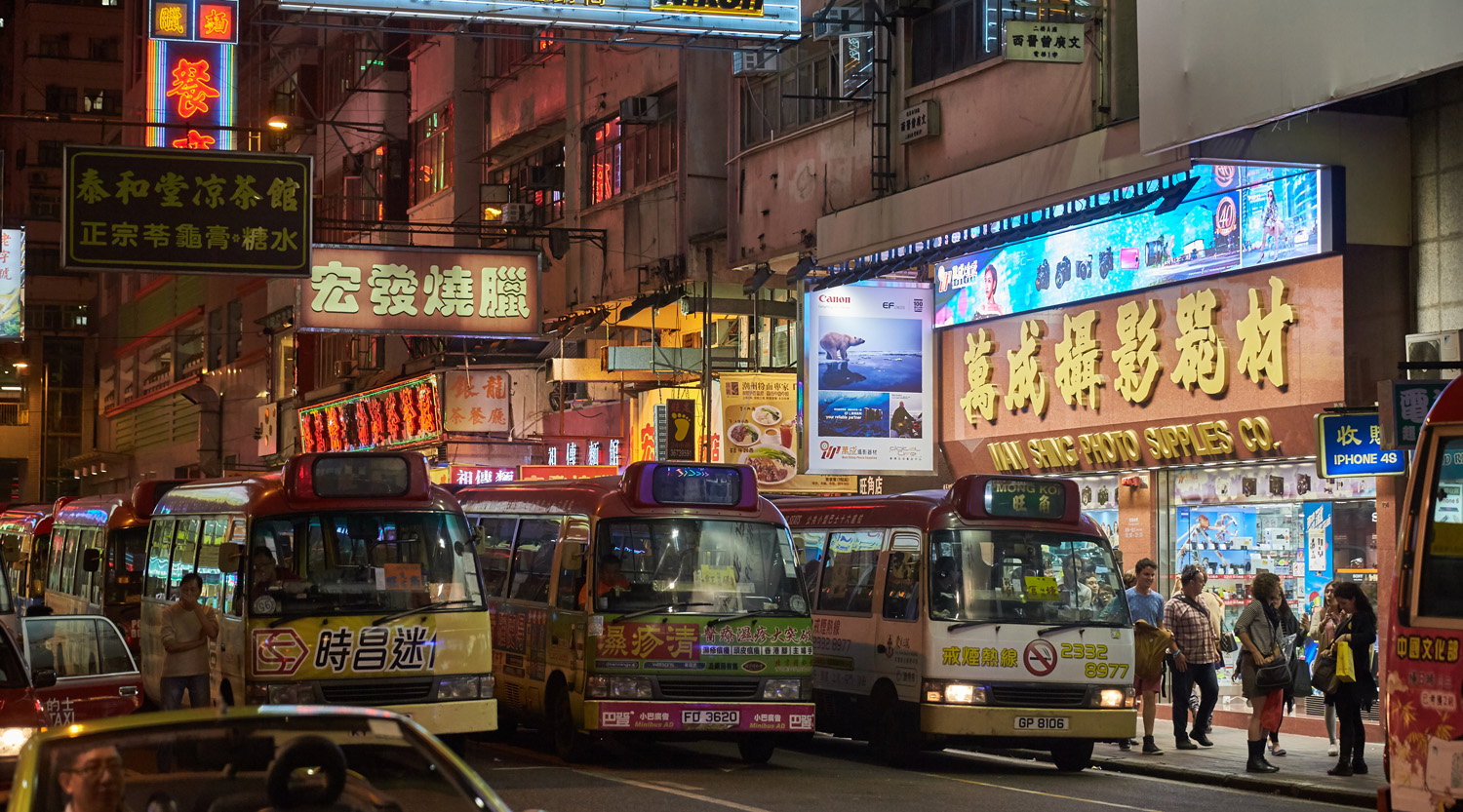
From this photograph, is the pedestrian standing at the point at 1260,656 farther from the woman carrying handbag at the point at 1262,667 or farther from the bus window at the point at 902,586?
the bus window at the point at 902,586

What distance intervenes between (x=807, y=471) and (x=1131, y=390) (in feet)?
18.9

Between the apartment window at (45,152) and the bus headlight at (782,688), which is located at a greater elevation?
the apartment window at (45,152)

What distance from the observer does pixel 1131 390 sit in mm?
22781

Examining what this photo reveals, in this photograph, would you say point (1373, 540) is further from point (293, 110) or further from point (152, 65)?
point (293, 110)

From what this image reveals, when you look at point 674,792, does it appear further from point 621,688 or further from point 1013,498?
point 1013,498

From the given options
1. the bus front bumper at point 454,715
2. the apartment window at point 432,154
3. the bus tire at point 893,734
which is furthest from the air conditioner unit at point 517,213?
the bus front bumper at point 454,715

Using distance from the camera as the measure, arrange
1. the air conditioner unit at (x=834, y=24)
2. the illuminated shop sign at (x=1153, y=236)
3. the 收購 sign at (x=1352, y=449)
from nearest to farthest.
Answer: the 收購 sign at (x=1352, y=449)
the illuminated shop sign at (x=1153, y=236)
the air conditioner unit at (x=834, y=24)

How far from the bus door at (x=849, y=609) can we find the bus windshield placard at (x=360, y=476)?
15.5 feet

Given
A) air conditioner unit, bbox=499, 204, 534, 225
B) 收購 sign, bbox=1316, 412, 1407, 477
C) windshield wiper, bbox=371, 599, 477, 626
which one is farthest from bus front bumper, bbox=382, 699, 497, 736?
Answer: air conditioner unit, bbox=499, 204, 534, 225

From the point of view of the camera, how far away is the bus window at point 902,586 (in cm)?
1711

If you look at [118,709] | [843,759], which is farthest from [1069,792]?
[118,709]

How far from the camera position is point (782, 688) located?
16312 millimetres

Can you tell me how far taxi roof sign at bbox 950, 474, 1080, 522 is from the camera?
17.0 metres

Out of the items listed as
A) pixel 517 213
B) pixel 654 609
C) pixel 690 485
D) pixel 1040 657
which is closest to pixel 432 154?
pixel 517 213
